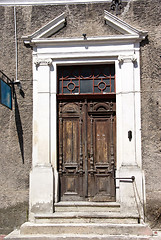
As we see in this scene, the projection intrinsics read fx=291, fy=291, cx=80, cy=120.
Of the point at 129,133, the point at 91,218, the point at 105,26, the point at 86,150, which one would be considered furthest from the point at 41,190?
the point at 105,26

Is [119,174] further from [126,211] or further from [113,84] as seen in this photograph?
[113,84]

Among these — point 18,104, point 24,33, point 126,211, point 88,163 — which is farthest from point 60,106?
point 126,211

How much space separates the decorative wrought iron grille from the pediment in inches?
28.4

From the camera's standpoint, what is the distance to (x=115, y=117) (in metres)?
6.73

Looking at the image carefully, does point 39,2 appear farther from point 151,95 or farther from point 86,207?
point 86,207

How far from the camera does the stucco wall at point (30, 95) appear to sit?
20.9 feet

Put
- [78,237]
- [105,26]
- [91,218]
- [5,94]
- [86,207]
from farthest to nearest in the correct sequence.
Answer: [105,26]
[86,207]
[5,94]
[91,218]
[78,237]

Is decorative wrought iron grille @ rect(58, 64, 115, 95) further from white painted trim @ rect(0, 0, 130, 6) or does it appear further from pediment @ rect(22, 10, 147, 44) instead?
white painted trim @ rect(0, 0, 130, 6)

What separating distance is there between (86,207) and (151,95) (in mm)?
2843

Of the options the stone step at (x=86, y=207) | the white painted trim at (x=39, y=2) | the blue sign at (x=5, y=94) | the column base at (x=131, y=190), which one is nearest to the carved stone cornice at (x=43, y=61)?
the blue sign at (x=5, y=94)

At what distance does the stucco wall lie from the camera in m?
6.36

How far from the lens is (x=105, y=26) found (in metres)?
6.70

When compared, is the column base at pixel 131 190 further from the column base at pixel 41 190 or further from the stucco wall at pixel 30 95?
the column base at pixel 41 190

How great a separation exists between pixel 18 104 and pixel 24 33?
169 cm
